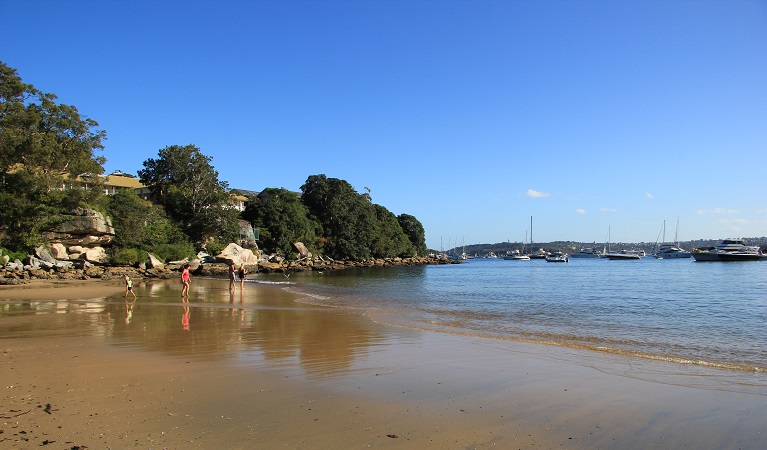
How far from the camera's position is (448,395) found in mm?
7008

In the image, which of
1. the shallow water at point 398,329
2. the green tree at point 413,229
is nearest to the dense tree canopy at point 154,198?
the shallow water at point 398,329

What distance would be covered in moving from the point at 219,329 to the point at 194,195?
1765 inches

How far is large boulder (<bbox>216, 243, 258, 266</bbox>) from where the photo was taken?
4953 centimetres

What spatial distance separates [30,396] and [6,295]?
1938 cm

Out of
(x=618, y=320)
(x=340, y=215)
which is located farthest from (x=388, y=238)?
(x=618, y=320)

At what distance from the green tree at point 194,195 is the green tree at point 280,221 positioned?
34.3 ft

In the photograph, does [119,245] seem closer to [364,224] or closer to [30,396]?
[30,396]

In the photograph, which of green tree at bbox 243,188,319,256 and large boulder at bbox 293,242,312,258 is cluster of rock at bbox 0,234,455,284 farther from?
green tree at bbox 243,188,319,256

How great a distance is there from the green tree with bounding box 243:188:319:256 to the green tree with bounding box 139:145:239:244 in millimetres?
10451

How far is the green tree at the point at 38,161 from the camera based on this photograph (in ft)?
106

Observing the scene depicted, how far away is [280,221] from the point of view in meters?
65.7

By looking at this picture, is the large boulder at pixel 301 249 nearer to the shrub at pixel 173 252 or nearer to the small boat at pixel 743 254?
the shrub at pixel 173 252

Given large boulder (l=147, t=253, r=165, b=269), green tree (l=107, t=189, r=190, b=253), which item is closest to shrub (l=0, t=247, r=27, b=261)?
green tree (l=107, t=189, r=190, b=253)

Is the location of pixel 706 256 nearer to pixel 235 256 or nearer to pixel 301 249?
pixel 301 249
